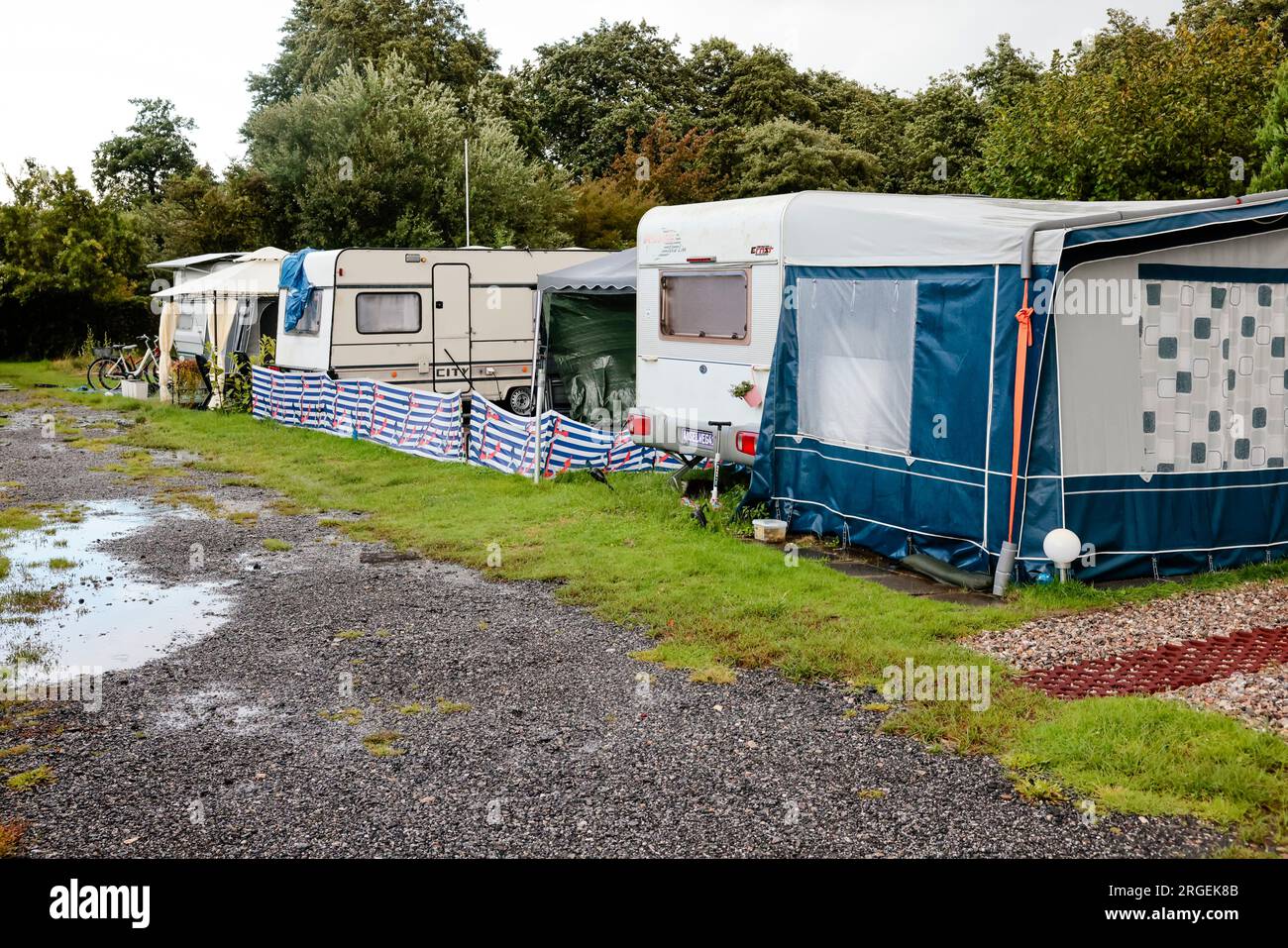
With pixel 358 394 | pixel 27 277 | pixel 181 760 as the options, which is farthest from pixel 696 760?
pixel 27 277

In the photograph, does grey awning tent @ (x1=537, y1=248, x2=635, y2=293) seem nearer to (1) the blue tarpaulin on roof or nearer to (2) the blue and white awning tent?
(2) the blue and white awning tent

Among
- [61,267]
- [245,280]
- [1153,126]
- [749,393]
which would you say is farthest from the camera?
[61,267]

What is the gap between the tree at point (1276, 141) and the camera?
54.8 ft

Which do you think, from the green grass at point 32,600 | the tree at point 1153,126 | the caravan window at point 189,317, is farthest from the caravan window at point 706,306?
the caravan window at point 189,317

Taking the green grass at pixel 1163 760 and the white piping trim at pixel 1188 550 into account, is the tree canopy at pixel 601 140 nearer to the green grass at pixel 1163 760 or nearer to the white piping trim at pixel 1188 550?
the white piping trim at pixel 1188 550

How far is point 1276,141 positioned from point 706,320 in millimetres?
10506

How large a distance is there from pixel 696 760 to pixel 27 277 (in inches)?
1201

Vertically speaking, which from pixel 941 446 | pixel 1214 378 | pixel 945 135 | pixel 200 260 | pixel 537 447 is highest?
pixel 945 135

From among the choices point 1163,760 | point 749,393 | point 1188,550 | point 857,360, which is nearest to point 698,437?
point 749,393

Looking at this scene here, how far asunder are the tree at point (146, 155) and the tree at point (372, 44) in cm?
1563

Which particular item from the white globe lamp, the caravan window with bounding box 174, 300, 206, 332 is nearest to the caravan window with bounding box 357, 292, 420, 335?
the caravan window with bounding box 174, 300, 206, 332

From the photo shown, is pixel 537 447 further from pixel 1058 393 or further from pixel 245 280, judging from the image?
pixel 245 280

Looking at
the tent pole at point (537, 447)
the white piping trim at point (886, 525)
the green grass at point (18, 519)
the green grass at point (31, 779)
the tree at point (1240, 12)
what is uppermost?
the tree at point (1240, 12)

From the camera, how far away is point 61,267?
1238 inches
